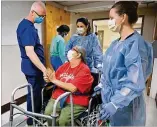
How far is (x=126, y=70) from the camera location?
918mm

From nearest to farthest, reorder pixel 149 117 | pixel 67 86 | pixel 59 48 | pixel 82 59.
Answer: pixel 67 86
pixel 82 59
pixel 149 117
pixel 59 48

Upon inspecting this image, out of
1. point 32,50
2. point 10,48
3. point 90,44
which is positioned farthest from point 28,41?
point 90,44

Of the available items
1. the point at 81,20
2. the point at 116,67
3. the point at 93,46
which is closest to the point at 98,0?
the point at 81,20

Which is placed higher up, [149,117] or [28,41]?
[28,41]

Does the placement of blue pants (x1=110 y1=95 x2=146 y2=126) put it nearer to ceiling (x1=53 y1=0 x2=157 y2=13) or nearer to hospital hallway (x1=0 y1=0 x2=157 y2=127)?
hospital hallway (x1=0 y1=0 x2=157 y2=127)

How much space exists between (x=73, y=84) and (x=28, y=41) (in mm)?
569

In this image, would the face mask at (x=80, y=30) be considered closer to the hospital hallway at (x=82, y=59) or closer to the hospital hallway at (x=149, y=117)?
the hospital hallway at (x=82, y=59)

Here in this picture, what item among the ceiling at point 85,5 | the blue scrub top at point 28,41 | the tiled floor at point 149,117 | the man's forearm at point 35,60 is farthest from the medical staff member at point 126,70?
the ceiling at point 85,5

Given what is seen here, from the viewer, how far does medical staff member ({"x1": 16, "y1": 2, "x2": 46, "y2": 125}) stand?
1.45 metres

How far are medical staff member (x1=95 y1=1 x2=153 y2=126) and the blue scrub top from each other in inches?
30.5

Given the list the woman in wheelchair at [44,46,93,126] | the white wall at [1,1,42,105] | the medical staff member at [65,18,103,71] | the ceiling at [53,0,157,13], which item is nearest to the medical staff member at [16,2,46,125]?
the woman in wheelchair at [44,46,93,126]

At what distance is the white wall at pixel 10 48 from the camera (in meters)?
1.96

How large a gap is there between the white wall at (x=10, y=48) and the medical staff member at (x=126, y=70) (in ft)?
4.56

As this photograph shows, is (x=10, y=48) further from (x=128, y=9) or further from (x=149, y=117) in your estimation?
(x=149, y=117)
